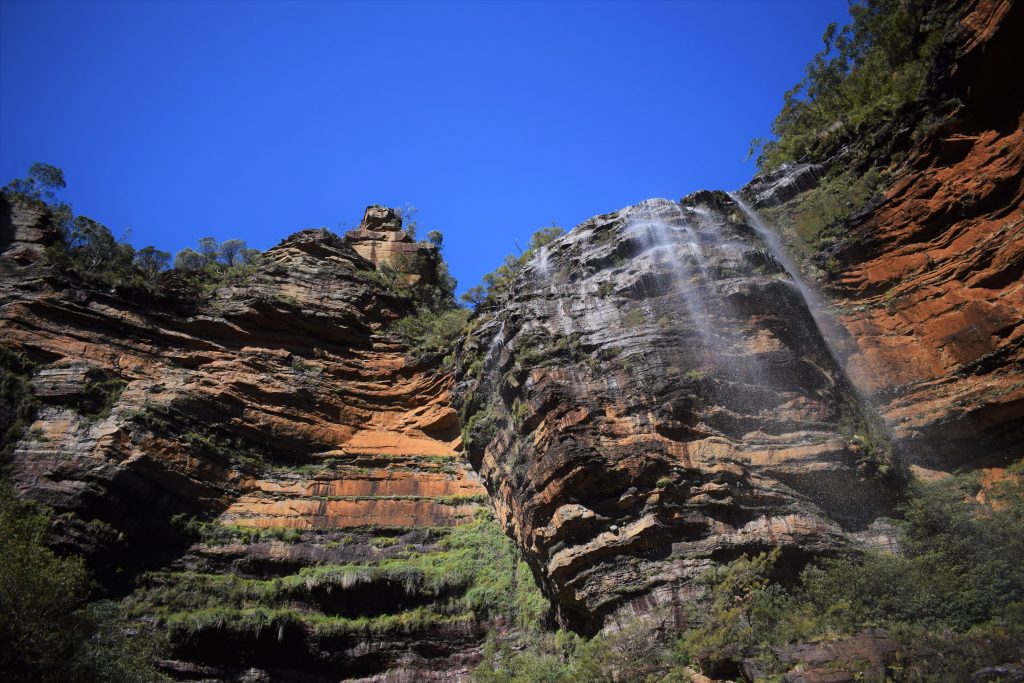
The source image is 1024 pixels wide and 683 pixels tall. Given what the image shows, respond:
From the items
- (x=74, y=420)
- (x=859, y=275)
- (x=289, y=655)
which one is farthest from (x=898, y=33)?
(x=74, y=420)

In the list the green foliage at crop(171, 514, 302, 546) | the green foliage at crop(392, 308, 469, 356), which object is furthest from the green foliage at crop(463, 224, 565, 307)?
the green foliage at crop(171, 514, 302, 546)

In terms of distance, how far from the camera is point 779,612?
42.8 feet

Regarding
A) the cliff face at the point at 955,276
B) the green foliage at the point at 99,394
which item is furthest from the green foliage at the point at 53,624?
the cliff face at the point at 955,276

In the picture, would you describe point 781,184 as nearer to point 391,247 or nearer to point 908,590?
Answer: point 908,590

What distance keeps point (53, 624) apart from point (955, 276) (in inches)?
929

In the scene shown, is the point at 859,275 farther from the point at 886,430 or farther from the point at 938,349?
the point at 886,430

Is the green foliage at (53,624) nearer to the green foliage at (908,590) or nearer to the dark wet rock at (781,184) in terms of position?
the green foliage at (908,590)

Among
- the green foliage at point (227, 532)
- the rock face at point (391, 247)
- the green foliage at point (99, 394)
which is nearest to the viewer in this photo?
the green foliage at point (227, 532)

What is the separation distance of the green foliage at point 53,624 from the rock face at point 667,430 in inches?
381

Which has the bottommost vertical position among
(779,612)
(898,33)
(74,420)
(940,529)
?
(779,612)

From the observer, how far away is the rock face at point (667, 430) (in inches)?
586

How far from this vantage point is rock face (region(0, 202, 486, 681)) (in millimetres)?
17062

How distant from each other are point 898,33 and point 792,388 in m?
19.0

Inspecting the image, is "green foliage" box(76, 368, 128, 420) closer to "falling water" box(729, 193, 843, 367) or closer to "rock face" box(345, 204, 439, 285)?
"rock face" box(345, 204, 439, 285)
